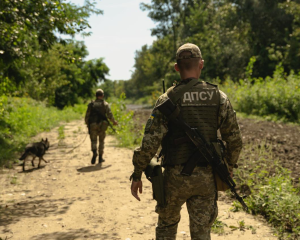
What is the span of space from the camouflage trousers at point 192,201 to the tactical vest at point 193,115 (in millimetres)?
155

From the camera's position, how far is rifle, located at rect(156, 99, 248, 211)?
2936 mm

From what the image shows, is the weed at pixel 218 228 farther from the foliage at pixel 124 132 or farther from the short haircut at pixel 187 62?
the foliage at pixel 124 132

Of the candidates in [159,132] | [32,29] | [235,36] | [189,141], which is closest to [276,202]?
[189,141]

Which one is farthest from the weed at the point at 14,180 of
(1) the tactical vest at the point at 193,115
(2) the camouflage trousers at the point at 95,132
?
(1) the tactical vest at the point at 193,115

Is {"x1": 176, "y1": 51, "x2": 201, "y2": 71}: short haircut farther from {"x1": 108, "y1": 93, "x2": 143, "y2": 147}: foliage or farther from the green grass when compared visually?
{"x1": 108, "y1": 93, "x2": 143, "y2": 147}: foliage

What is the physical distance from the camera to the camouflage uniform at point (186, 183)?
301 centimetres

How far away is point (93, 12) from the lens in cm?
1223

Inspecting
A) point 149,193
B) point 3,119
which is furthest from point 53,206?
point 3,119

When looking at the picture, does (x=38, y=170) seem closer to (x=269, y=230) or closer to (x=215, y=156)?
(x=269, y=230)

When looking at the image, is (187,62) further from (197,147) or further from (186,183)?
(186,183)

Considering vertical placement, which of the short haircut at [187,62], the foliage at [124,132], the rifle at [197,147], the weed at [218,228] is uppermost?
the short haircut at [187,62]

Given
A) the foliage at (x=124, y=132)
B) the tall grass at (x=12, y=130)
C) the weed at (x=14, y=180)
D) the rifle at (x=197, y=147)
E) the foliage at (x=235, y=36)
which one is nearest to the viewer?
the rifle at (x=197, y=147)

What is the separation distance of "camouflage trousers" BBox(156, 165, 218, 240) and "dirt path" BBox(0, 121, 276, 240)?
1.53 meters

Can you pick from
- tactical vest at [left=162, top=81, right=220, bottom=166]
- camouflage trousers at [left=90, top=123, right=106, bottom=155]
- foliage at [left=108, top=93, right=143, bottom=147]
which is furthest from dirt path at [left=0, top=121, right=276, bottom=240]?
foliage at [left=108, top=93, right=143, bottom=147]
